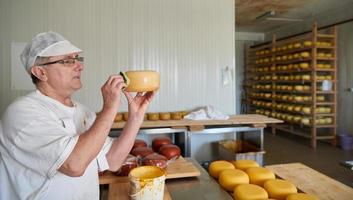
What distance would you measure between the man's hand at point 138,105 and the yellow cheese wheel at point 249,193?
1.73 feet

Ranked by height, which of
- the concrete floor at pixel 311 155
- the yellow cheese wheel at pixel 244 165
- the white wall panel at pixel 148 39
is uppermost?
the white wall panel at pixel 148 39

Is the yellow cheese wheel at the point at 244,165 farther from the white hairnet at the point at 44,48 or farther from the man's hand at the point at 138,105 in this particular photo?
the white hairnet at the point at 44,48

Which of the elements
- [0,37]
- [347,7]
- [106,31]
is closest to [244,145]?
[106,31]

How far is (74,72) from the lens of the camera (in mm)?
1130

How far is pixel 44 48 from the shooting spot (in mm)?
1044

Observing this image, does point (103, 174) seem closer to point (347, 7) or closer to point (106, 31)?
point (106, 31)

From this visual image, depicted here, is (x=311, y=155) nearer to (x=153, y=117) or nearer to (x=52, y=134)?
(x=153, y=117)

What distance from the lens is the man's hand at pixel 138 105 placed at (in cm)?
127

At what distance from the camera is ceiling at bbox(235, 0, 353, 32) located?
5113 millimetres

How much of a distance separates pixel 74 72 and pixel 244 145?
9.34ft

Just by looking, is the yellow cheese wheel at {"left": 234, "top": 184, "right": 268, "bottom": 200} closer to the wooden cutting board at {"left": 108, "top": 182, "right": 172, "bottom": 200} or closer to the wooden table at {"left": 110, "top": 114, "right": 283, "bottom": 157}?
the wooden cutting board at {"left": 108, "top": 182, "right": 172, "bottom": 200}

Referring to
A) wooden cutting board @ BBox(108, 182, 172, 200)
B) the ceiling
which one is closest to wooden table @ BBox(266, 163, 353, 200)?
wooden cutting board @ BBox(108, 182, 172, 200)

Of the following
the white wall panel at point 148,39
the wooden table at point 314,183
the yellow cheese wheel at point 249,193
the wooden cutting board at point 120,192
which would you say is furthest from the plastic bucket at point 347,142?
the wooden cutting board at point 120,192

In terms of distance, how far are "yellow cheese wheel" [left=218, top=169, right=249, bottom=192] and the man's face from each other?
0.77 meters
